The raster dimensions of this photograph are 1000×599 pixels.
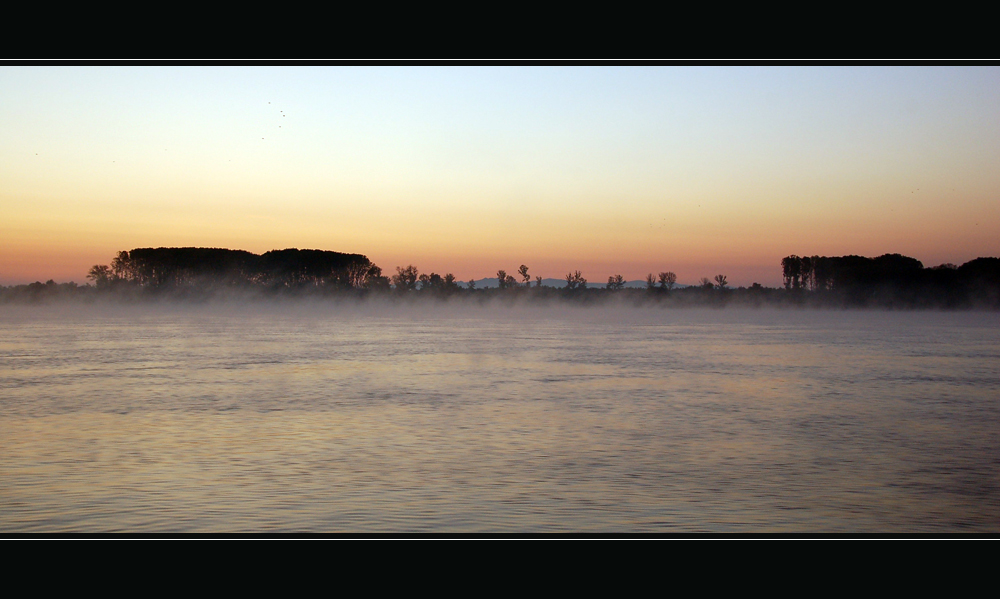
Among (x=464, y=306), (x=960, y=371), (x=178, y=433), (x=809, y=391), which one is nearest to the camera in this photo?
(x=178, y=433)

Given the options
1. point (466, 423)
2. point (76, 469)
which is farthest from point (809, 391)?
point (76, 469)

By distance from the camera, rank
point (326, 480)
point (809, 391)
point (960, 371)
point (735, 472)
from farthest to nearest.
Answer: point (960, 371) < point (809, 391) < point (735, 472) < point (326, 480)
